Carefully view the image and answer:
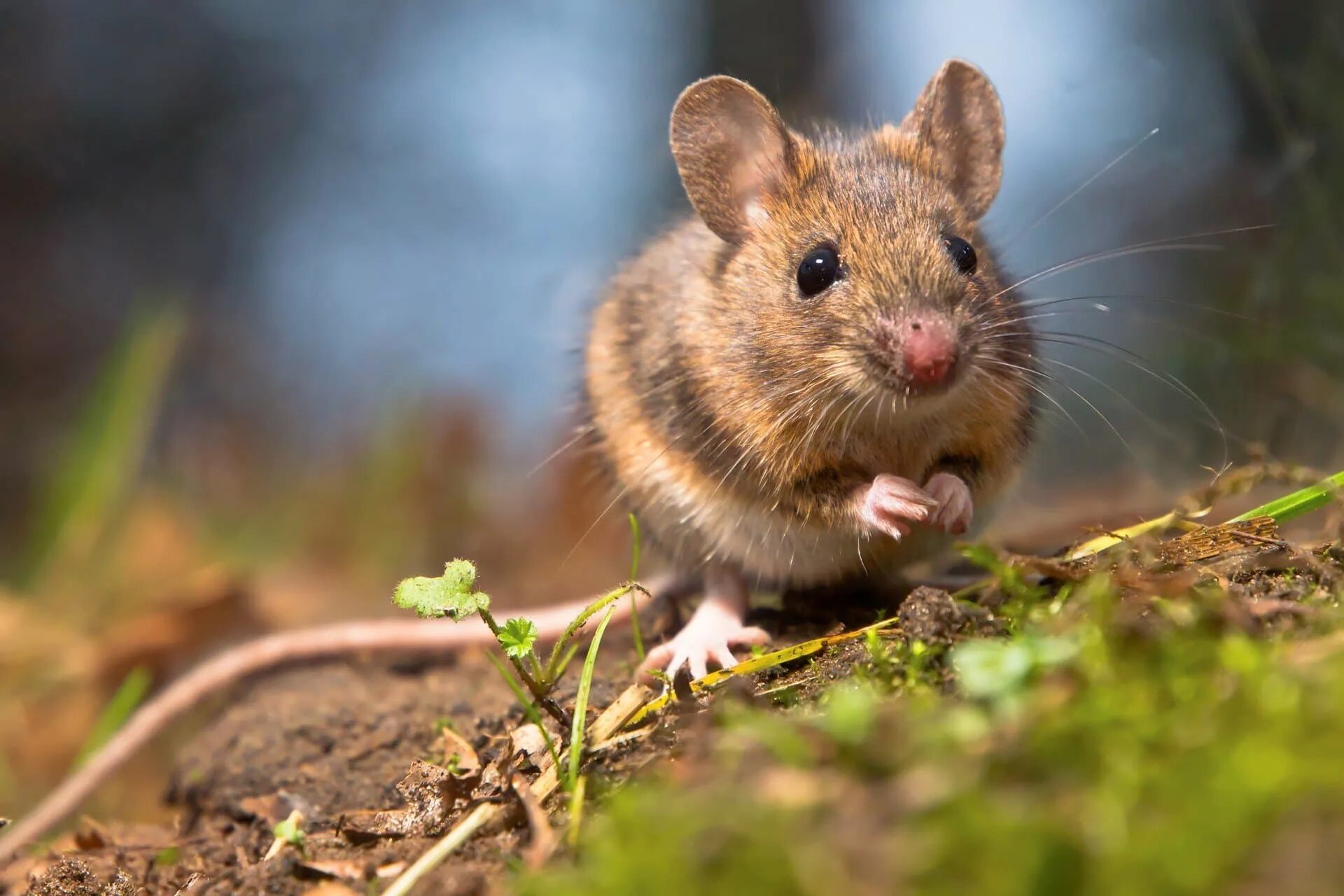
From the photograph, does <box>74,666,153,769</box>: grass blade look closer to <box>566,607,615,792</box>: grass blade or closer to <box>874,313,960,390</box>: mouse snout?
<box>566,607,615,792</box>: grass blade

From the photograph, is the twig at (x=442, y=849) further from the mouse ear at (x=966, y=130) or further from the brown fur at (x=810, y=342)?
the mouse ear at (x=966, y=130)

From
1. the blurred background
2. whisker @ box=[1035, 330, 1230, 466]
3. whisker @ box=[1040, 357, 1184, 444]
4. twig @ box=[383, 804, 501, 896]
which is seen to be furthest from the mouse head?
twig @ box=[383, 804, 501, 896]

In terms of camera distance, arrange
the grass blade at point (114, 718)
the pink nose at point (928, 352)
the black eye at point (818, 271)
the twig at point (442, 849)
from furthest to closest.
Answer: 1. the grass blade at point (114, 718)
2. the black eye at point (818, 271)
3. the pink nose at point (928, 352)
4. the twig at point (442, 849)

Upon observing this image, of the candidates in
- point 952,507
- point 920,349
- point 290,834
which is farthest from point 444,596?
point 952,507

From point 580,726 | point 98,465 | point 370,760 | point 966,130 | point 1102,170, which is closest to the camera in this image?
point 580,726

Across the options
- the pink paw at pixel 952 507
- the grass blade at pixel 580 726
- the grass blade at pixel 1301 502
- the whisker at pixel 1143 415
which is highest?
the whisker at pixel 1143 415

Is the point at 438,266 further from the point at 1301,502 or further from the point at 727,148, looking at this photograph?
the point at 1301,502

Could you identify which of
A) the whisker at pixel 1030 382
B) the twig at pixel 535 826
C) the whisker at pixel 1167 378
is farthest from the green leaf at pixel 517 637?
the whisker at pixel 1167 378

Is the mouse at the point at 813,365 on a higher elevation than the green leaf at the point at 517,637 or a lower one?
higher
